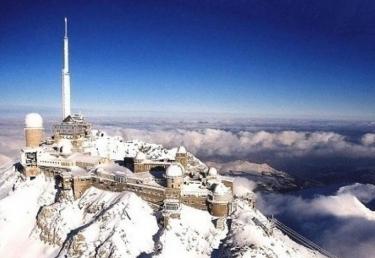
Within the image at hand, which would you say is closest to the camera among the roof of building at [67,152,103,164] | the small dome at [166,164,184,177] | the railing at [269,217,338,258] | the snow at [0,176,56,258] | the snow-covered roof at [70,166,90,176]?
the small dome at [166,164,184,177]

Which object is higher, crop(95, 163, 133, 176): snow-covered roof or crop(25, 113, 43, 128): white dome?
crop(25, 113, 43, 128): white dome

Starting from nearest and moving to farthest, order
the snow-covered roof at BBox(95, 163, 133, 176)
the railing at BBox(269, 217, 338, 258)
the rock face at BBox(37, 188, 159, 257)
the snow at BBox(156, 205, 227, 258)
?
the snow at BBox(156, 205, 227, 258), the rock face at BBox(37, 188, 159, 257), the snow-covered roof at BBox(95, 163, 133, 176), the railing at BBox(269, 217, 338, 258)

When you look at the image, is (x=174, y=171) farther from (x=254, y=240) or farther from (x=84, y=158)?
(x=84, y=158)

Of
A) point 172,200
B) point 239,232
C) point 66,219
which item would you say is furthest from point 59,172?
point 239,232

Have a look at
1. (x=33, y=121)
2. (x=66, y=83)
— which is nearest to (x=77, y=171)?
(x=33, y=121)

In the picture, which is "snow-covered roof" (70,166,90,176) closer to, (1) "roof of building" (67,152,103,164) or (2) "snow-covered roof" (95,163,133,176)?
(1) "roof of building" (67,152,103,164)

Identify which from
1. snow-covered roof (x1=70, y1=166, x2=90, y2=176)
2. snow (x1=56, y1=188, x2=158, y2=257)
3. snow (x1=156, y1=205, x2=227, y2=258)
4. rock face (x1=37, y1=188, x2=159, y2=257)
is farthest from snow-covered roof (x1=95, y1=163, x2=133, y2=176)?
snow (x1=156, y1=205, x2=227, y2=258)

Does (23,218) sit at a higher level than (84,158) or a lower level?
lower

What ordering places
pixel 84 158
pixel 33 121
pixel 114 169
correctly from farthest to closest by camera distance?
1. pixel 33 121
2. pixel 84 158
3. pixel 114 169

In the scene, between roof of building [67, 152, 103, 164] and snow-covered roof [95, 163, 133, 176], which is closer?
snow-covered roof [95, 163, 133, 176]
